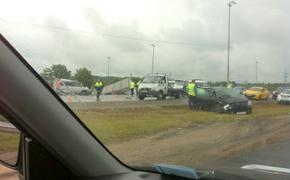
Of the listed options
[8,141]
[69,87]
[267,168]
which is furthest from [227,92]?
[8,141]

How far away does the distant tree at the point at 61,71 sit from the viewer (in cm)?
279

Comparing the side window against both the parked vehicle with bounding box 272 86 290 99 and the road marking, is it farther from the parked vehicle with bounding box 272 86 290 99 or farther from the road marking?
the parked vehicle with bounding box 272 86 290 99

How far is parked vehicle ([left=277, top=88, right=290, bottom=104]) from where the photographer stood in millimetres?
2628

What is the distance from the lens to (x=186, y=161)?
2.90 metres

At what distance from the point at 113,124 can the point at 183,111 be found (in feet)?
1.52

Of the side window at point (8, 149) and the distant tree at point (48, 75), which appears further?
the side window at point (8, 149)

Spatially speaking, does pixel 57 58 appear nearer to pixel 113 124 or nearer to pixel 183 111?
pixel 113 124

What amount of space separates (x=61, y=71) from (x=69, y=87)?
0.35 ft

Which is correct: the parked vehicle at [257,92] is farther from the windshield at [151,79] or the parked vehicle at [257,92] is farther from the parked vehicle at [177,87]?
the windshield at [151,79]

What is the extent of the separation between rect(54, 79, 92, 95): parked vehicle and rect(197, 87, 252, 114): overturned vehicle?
26.5 inches

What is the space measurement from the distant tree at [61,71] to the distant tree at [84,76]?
5 cm

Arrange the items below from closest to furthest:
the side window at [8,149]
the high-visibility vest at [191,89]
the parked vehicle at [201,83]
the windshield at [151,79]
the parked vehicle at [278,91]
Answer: the parked vehicle at [278,91] → the windshield at [151,79] → the parked vehicle at [201,83] → the high-visibility vest at [191,89] → the side window at [8,149]

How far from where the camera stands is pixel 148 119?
3.24m

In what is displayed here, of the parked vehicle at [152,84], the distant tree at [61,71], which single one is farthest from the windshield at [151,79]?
the distant tree at [61,71]
